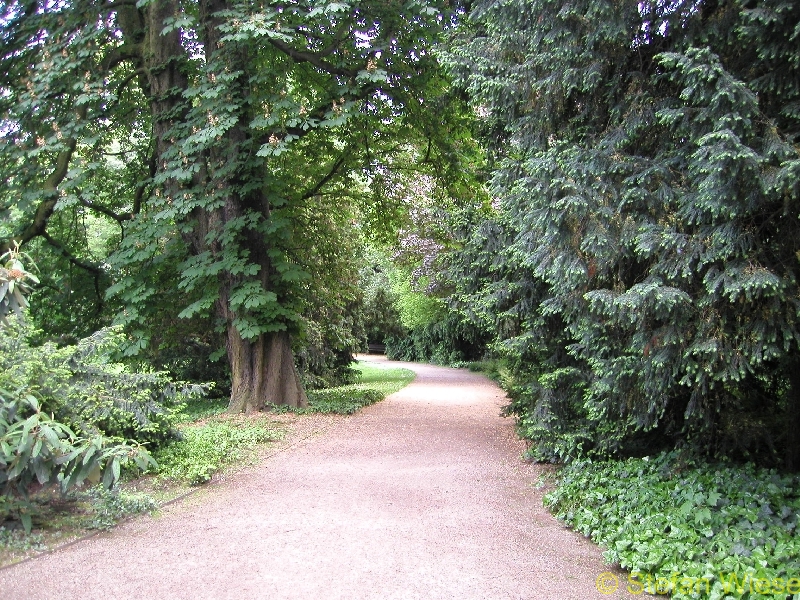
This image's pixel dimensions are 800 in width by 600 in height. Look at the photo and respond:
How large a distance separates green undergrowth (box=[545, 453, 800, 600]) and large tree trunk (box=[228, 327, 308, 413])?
6.70 meters

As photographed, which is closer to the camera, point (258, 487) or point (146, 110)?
point (258, 487)

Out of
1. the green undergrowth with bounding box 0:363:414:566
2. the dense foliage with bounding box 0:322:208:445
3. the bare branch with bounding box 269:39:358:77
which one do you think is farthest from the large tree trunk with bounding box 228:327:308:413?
the bare branch with bounding box 269:39:358:77

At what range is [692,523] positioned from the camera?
482 cm

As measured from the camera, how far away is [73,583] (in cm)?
425

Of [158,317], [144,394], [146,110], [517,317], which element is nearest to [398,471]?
[517,317]

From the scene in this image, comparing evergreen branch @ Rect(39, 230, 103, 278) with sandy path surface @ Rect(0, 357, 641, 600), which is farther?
evergreen branch @ Rect(39, 230, 103, 278)

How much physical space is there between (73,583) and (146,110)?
11211 millimetres

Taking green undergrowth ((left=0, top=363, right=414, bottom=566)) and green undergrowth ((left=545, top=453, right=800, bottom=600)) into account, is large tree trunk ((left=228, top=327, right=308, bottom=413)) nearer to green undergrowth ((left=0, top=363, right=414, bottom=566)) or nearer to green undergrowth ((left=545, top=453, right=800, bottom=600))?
green undergrowth ((left=0, top=363, right=414, bottom=566))

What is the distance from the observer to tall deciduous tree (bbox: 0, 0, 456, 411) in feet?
33.0

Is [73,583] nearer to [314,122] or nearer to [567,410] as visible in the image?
[567,410]

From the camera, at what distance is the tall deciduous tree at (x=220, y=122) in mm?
10070

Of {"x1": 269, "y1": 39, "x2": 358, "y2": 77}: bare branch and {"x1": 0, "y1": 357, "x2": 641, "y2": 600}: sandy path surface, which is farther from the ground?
{"x1": 269, "y1": 39, "x2": 358, "y2": 77}: bare branch

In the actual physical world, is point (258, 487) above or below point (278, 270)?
below

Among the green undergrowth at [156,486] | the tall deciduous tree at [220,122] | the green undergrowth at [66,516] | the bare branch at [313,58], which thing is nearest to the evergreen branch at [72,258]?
the tall deciduous tree at [220,122]
